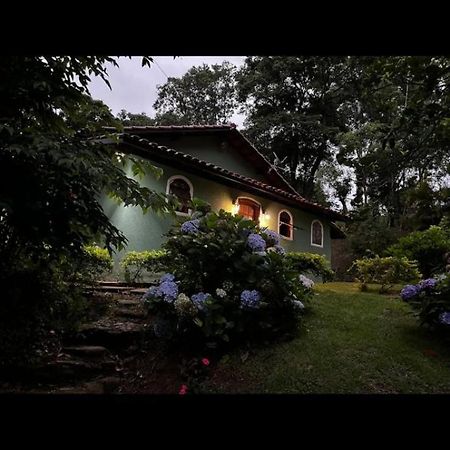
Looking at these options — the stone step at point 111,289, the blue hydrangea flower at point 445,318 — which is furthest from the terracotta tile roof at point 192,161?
the blue hydrangea flower at point 445,318

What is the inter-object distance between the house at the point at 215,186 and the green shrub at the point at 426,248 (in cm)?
419

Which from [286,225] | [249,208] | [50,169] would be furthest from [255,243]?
[286,225]

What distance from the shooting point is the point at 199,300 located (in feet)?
12.2

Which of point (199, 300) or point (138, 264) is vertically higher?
point (138, 264)

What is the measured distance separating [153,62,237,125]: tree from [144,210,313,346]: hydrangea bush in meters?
22.6

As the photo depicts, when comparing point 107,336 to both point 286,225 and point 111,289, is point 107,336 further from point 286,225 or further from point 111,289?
point 286,225

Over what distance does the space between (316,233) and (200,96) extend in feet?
51.6

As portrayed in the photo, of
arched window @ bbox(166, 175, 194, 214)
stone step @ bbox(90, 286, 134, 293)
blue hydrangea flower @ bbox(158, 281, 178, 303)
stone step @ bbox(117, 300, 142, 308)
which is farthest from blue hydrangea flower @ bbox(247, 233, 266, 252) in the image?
arched window @ bbox(166, 175, 194, 214)

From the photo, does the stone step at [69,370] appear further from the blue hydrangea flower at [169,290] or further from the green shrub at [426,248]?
the green shrub at [426,248]

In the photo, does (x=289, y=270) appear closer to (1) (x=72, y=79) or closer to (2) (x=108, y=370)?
(2) (x=108, y=370)

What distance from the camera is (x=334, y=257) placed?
20.6m

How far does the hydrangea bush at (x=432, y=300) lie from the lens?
3.79 m
